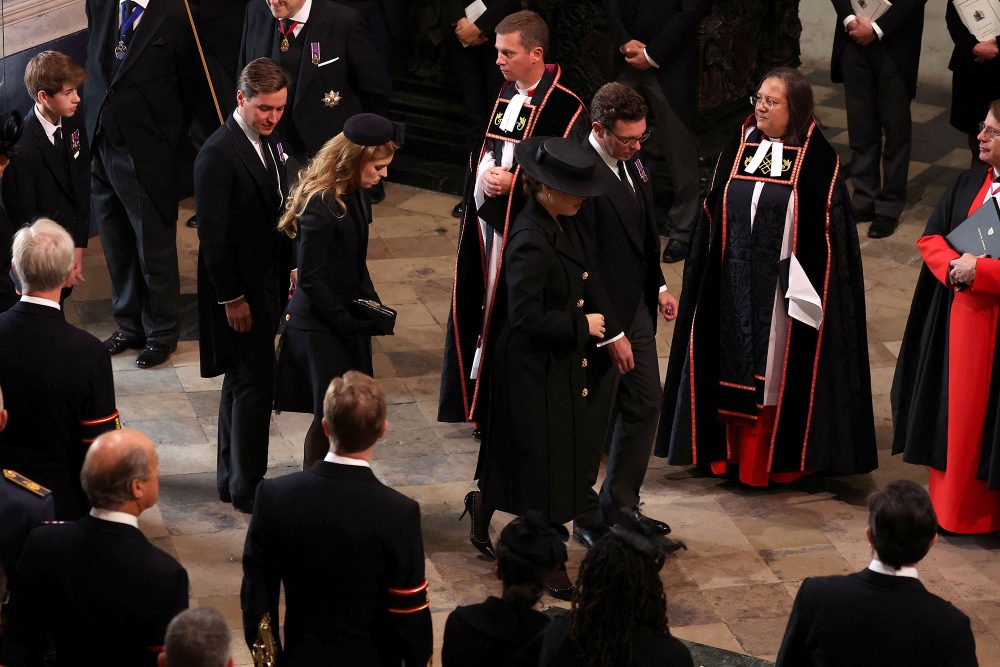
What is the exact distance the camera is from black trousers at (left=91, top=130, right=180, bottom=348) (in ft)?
24.0

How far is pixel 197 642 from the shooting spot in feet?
10.5

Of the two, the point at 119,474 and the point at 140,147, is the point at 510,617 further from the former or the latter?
the point at 140,147

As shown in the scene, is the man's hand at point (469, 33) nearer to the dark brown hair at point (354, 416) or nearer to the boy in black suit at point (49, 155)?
the boy in black suit at point (49, 155)

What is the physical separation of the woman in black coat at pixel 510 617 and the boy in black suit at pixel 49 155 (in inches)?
123

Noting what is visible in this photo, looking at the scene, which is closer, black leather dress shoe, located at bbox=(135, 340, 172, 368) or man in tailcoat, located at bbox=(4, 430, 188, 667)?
man in tailcoat, located at bbox=(4, 430, 188, 667)

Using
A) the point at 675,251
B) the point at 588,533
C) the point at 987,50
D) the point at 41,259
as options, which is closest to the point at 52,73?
the point at 41,259

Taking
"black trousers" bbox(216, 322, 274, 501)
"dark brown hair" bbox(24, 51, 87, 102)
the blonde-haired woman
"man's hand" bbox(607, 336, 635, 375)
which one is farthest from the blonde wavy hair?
"dark brown hair" bbox(24, 51, 87, 102)

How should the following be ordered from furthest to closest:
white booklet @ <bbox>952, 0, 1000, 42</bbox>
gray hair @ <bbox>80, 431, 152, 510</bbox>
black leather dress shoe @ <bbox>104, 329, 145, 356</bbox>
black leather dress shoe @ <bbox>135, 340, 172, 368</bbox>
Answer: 1. white booklet @ <bbox>952, 0, 1000, 42</bbox>
2. black leather dress shoe @ <bbox>104, 329, 145, 356</bbox>
3. black leather dress shoe @ <bbox>135, 340, 172, 368</bbox>
4. gray hair @ <bbox>80, 431, 152, 510</bbox>

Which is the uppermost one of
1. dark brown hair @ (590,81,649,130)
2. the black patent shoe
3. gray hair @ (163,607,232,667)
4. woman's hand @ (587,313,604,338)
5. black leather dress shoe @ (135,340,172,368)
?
dark brown hair @ (590,81,649,130)

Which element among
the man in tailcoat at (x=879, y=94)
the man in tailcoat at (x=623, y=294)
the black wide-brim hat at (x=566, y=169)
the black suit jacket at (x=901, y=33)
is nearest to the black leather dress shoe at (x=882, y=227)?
the man in tailcoat at (x=879, y=94)

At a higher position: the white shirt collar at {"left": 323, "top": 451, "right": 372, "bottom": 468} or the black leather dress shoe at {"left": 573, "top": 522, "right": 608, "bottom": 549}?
the white shirt collar at {"left": 323, "top": 451, "right": 372, "bottom": 468}

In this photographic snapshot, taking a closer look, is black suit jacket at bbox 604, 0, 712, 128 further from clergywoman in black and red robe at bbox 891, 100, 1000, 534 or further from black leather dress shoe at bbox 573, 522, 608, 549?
black leather dress shoe at bbox 573, 522, 608, 549

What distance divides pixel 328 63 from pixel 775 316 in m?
2.67

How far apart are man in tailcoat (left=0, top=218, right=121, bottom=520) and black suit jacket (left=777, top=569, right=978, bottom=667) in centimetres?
212
